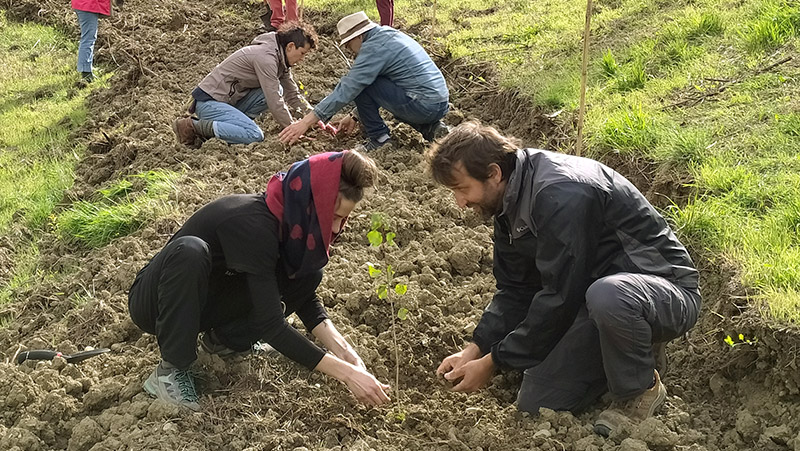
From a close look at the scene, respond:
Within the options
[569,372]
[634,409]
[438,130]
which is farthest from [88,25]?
[634,409]

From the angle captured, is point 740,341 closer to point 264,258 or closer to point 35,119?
point 264,258

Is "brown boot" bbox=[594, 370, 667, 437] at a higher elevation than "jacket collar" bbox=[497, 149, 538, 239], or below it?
below

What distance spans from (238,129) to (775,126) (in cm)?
405

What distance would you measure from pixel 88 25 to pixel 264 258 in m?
7.10

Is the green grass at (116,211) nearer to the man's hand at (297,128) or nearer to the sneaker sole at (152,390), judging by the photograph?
the man's hand at (297,128)

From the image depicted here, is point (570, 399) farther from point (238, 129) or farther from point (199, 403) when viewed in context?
point (238, 129)

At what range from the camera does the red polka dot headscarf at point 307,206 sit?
317 cm

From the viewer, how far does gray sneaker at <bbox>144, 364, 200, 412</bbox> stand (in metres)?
3.43

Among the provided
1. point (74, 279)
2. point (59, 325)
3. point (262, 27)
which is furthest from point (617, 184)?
point (262, 27)

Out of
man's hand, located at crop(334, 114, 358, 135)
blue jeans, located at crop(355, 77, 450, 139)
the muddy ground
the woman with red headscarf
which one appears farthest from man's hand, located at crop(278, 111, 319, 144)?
the woman with red headscarf

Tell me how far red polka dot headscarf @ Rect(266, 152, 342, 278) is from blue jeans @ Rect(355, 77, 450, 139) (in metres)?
3.09

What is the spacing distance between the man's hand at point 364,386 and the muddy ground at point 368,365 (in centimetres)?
19

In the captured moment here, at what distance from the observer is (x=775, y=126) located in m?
4.96

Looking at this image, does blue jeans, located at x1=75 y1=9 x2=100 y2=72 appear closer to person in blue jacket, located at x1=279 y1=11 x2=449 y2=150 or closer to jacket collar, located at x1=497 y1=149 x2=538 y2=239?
person in blue jacket, located at x1=279 y1=11 x2=449 y2=150
